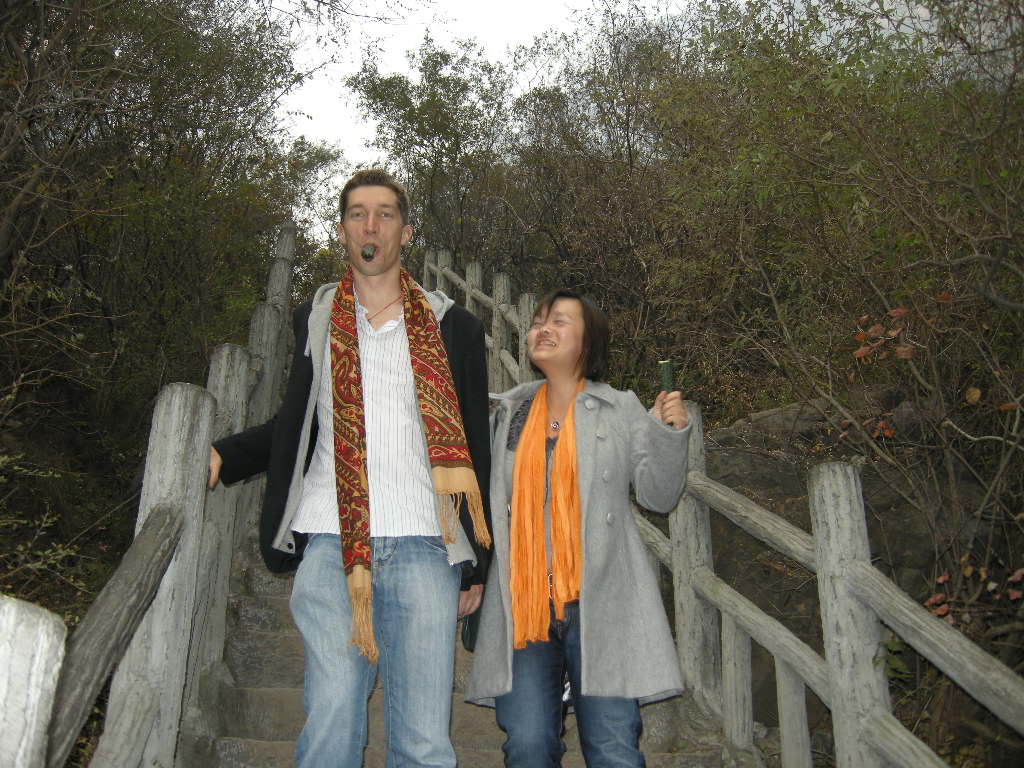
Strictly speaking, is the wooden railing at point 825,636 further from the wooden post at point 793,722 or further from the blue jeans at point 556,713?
the blue jeans at point 556,713

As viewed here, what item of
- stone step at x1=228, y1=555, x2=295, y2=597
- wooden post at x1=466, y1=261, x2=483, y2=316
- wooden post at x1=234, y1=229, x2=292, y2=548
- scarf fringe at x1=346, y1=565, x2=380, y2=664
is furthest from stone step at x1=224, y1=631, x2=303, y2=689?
wooden post at x1=466, y1=261, x2=483, y2=316

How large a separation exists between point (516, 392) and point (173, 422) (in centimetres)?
102

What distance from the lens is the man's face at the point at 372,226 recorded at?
264cm

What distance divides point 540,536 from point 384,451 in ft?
1.68

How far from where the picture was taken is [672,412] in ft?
8.70

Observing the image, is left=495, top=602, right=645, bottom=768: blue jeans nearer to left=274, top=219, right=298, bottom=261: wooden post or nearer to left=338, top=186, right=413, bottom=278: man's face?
left=338, top=186, right=413, bottom=278: man's face

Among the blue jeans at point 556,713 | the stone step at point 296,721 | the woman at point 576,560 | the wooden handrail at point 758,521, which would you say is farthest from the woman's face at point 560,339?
the stone step at point 296,721

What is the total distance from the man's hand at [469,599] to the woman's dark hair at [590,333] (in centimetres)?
72

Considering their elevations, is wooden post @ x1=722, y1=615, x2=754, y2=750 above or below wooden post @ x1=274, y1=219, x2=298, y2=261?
below

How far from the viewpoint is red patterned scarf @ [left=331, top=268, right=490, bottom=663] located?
2.24 metres

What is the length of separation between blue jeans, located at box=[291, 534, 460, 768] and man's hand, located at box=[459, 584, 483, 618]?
0.23 metres

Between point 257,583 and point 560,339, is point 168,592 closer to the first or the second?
point 560,339

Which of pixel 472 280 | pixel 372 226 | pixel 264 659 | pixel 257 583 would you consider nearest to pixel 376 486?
pixel 372 226

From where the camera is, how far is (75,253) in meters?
8.55
